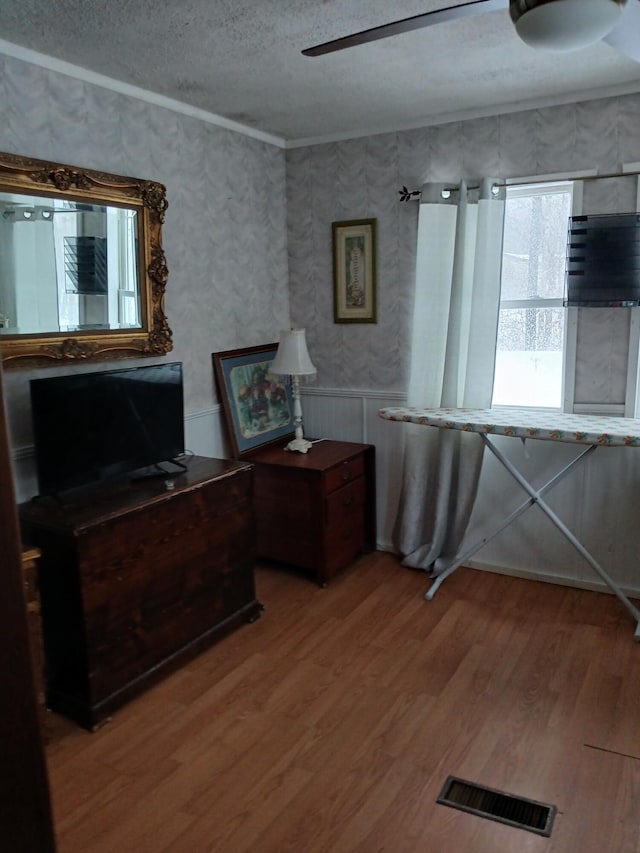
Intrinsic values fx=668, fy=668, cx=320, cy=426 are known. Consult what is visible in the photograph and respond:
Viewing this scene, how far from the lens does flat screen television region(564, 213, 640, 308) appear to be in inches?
118

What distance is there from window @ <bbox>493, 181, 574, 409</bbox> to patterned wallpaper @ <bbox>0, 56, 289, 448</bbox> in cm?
129

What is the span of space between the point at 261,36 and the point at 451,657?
245cm

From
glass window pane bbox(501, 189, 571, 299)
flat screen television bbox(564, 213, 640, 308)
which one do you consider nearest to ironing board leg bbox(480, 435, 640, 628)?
flat screen television bbox(564, 213, 640, 308)

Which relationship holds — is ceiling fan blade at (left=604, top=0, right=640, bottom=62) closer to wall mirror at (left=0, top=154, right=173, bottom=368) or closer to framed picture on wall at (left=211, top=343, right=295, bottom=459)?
wall mirror at (left=0, top=154, right=173, bottom=368)

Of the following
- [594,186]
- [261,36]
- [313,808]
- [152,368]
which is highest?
[261,36]

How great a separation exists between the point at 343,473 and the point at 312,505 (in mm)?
254

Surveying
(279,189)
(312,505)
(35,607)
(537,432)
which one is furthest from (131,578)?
(279,189)

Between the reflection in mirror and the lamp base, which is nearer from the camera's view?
the reflection in mirror

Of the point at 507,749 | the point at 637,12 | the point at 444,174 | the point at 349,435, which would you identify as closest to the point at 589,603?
the point at 507,749

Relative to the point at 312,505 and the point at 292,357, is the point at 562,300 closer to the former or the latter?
the point at 292,357

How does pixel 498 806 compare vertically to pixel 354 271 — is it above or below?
below

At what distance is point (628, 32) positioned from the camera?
161cm

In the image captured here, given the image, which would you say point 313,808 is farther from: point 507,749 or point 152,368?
point 152,368

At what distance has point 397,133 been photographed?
3.50 m
